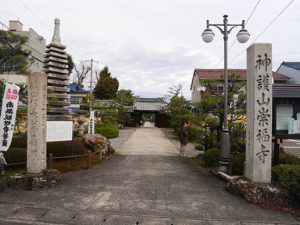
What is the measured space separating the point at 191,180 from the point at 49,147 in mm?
6100

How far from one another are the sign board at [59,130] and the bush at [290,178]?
7473mm

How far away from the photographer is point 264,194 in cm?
482

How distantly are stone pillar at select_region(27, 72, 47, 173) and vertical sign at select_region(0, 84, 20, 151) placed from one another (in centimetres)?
44

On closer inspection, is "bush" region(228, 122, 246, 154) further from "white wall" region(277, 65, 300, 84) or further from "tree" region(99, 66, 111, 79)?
"tree" region(99, 66, 111, 79)

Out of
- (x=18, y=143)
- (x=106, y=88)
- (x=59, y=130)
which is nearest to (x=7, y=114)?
(x=59, y=130)

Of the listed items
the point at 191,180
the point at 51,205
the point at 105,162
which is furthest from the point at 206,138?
the point at 51,205

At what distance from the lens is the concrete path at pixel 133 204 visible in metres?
3.94

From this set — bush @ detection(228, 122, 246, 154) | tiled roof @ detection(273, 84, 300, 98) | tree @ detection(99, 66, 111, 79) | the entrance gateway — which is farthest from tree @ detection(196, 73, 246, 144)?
tree @ detection(99, 66, 111, 79)

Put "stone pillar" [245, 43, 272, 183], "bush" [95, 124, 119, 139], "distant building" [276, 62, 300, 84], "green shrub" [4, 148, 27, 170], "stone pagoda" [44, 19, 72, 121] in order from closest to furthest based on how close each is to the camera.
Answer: "stone pillar" [245, 43, 272, 183]
"green shrub" [4, 148, 27, 170]
"stone pagoda" [44, 19, 72, 121]
"bush" [95, 124, 119, 139]
"distant building" [276, 62, 300, 84]

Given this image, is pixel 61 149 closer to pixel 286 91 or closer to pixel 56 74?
pixel 56 74

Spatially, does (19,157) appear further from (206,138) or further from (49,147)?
(206,138)

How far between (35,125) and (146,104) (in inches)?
1196

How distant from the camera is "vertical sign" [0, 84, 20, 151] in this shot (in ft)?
17.9

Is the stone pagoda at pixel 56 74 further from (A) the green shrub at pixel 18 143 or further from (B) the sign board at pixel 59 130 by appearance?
(B) the sign board at pixel 59 130
